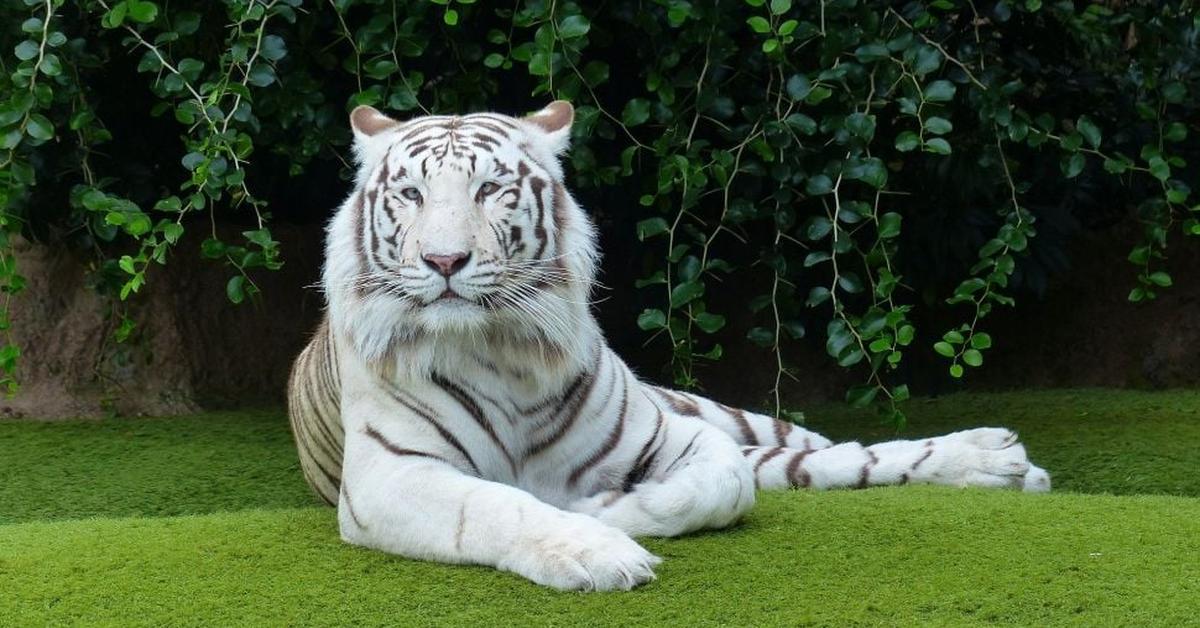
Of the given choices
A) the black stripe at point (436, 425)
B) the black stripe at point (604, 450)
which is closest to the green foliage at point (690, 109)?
the black stripe at point (604, 450)

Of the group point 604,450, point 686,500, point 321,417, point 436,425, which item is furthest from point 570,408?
point 321,417

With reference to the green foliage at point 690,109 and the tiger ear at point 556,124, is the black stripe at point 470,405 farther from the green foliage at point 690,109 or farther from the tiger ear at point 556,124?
the green foliage at point 690,109

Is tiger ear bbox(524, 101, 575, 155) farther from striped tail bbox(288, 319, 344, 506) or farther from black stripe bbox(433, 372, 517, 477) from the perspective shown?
striped tail bbox(288, 319, 344, 506)

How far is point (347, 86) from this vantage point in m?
5.54

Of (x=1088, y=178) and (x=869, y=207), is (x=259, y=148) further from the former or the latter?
(x=1088, y=178)

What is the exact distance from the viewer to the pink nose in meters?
3.20

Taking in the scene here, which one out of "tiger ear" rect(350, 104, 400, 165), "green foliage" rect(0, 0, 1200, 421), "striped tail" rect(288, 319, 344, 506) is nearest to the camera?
"tiger ear" rect(350, 104, 400, 165)

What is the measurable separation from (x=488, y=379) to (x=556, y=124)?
74 cm

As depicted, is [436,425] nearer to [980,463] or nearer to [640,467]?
[640,467]

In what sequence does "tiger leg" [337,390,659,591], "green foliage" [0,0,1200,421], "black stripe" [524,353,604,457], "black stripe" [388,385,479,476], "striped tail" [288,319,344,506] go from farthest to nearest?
"green foliage" [0,0,1200,421]
"striped tail" [288,319,344,506]
"black stripe" [524,353,604,457]
"black stripe" [388,385,479,476]
"tiger leg" [337,390,659,591]

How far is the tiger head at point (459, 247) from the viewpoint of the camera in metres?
3.26

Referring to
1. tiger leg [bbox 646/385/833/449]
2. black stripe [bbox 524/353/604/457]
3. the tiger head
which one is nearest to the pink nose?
the tiger head

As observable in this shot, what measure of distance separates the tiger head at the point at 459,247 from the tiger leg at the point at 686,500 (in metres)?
0.40

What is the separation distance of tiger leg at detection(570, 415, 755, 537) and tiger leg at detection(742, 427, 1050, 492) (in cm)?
79
